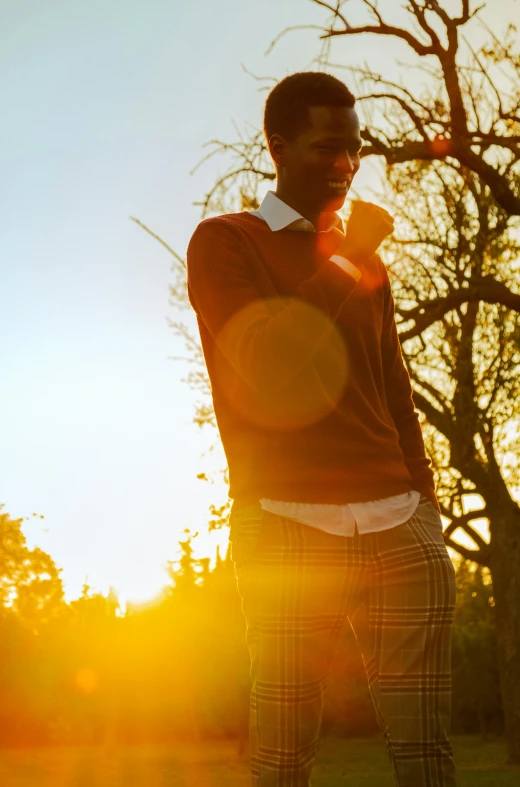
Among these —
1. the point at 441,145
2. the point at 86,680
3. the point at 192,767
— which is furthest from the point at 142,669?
the point at 441,145

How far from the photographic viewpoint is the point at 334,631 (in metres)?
2.07

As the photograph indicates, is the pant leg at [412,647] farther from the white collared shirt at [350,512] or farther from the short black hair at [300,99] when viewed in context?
the short black hair at [300,99]

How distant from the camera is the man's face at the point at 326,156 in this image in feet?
7.29

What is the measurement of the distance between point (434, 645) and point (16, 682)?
900 inches

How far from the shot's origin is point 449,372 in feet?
50.3

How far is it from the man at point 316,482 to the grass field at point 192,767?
11.4 metres

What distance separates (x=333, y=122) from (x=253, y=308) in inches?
20.6

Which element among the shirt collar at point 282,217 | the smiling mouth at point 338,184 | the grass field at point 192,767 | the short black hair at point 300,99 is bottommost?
the grass field at point 192,767

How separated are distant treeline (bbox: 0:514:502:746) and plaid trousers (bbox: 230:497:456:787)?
20.0 m

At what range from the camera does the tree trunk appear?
51.7 ft

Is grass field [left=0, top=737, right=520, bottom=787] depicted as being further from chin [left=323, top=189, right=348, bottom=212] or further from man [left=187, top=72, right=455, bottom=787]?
chin [left=323, top=189, right=348, bottom=212]

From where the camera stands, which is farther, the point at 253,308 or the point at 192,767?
the point at 192,767

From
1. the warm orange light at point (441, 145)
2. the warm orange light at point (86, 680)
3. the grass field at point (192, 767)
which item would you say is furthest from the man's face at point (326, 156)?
the warm orange light at point (86, 680)

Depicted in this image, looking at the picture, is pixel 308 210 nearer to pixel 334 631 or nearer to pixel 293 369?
pixel 293 369
